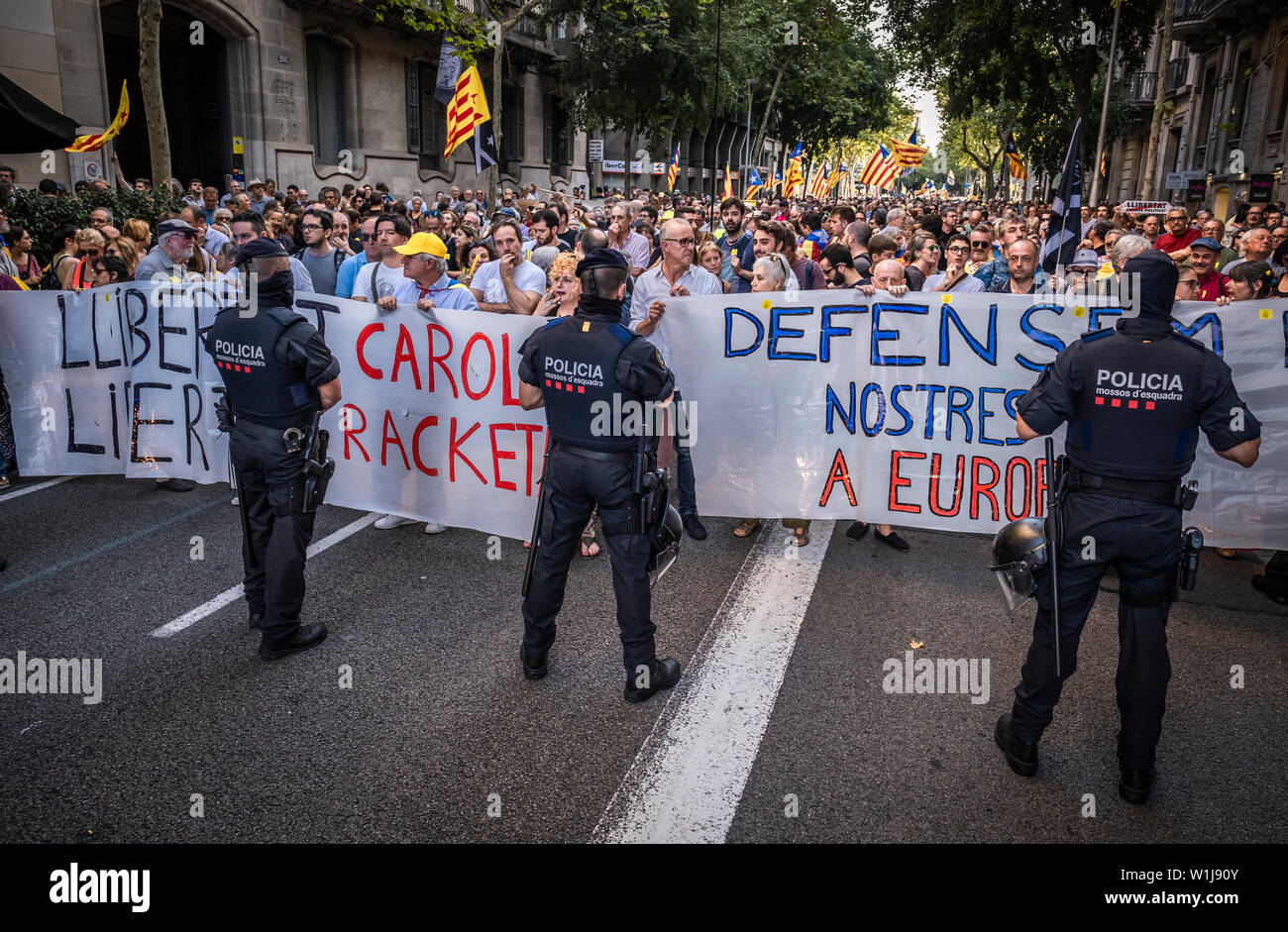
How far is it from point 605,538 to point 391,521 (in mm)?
2650

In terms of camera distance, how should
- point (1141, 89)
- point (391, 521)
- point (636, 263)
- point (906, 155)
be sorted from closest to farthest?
1. point (391, 521)
2. point (636, 263)
3. point (906, 155)
4. point (1141, 89)

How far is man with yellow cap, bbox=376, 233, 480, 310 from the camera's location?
19.2 ft

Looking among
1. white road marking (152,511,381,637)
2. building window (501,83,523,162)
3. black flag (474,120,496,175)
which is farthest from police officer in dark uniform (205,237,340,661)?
building window (501,83,523,162)

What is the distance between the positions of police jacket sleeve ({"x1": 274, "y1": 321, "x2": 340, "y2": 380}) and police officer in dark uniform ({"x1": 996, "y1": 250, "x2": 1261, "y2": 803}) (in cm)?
304

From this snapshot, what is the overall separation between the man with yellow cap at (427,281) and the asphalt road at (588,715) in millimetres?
1579

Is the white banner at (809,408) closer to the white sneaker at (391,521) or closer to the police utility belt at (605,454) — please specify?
the white sneaker at (391,521)

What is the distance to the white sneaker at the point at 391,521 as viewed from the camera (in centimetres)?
620

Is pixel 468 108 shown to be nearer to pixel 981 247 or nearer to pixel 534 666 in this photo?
pixel 981 247

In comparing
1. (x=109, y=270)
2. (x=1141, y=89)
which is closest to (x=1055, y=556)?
(x=109, y=270)

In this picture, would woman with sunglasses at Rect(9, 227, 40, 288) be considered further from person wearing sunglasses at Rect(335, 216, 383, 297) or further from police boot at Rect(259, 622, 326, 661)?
police boot at Rect(259, 622, 326, 661)

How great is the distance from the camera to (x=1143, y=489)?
3367mm
